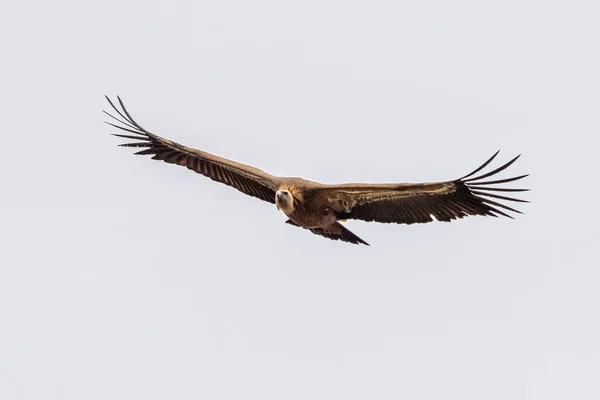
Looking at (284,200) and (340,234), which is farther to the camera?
(340,234)

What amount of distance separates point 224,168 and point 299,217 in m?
2.27

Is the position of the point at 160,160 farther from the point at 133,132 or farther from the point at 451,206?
the point at 451,206

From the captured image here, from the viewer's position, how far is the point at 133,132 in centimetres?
2002

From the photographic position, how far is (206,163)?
20219mm

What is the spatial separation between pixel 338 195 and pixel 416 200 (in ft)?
4.32

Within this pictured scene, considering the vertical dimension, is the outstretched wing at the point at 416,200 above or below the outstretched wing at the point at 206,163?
below

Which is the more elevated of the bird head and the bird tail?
the bird head

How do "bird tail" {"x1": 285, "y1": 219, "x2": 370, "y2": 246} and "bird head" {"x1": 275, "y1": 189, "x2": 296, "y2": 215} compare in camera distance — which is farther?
"bird tail" {"x1": 285, "y1": 219, "x2": 370, "y2": 246}

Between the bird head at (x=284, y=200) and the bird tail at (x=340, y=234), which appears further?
the bird tail at (x=340, y=234)

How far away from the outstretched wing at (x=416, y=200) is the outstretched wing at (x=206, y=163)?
1.67 m

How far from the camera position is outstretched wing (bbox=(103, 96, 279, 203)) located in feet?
63.7

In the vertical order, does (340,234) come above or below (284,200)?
below

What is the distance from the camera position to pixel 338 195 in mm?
17969

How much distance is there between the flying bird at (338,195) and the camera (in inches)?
653
